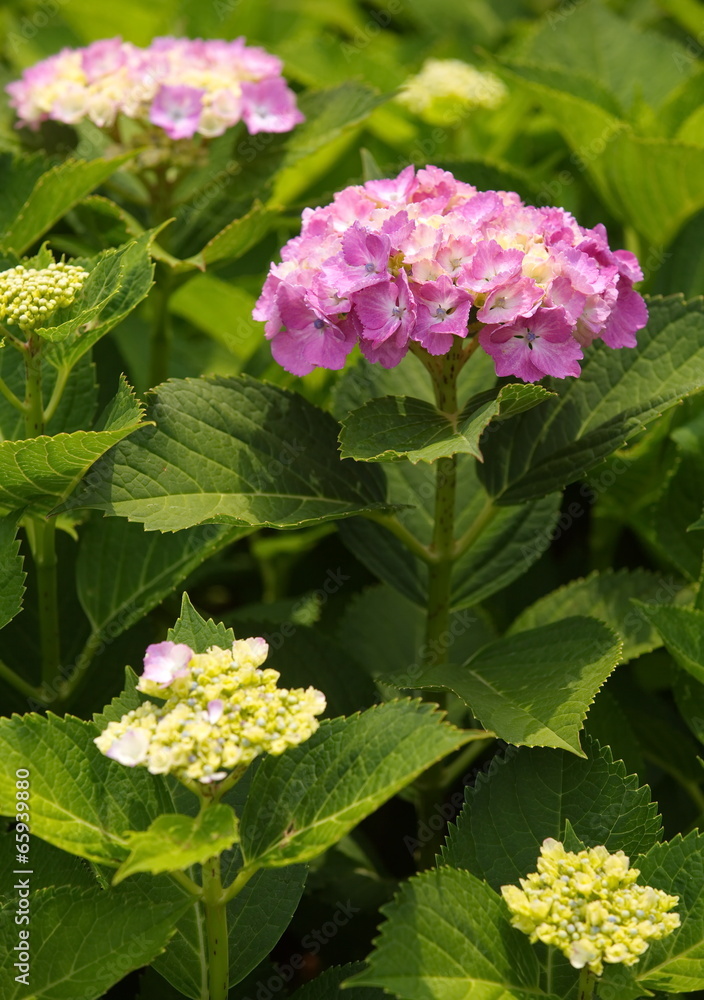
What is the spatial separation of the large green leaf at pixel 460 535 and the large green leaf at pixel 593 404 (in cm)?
19

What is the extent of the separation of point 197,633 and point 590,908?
0.52 metres

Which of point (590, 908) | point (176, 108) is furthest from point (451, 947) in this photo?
point (176, 108)

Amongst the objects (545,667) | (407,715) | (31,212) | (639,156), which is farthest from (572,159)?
(407,715)

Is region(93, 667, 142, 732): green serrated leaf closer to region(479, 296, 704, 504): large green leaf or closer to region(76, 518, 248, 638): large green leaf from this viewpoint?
region(76, 518, 248, 638): large green leaf

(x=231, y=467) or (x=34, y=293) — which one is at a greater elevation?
(x=34, y=293)

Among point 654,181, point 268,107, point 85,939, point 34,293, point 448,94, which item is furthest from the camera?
point 448,94

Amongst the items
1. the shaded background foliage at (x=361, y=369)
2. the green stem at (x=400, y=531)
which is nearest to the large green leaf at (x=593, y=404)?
the green stem at (x=400, y=531)

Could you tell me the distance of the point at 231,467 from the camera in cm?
139

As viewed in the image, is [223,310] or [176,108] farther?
[223,310]

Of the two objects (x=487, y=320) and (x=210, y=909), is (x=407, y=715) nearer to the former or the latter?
(x=210, y=909)

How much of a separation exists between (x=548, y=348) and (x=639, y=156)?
98cm

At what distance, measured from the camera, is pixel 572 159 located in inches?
101

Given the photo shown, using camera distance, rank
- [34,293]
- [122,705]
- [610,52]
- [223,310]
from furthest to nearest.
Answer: [610,52]
[223,310]
[34,293]
[122,705]

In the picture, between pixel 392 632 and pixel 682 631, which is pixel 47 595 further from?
pixel 682 631
